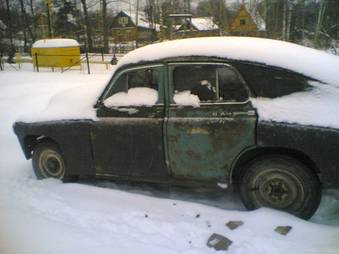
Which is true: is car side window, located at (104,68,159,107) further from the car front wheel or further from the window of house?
the window of house

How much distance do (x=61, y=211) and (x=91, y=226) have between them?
0.52 meters

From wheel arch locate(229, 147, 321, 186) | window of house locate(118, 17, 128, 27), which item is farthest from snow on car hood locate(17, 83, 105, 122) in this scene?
window of house locate(118, 17, 128, 27)

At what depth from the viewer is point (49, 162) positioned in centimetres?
540

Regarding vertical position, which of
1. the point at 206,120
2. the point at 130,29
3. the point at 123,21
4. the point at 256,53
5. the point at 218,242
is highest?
the point at 123,21

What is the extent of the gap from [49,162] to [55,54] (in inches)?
721

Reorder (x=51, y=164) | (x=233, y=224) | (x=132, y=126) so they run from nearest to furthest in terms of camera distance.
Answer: (x=233, y=224), (x=132, y=126), (x=51, y=164)

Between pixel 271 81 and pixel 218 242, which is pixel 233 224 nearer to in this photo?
pixel 218 242

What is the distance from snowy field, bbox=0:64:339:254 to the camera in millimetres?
3615

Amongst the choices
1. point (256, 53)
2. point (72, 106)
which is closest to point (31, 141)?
point (72, 106)

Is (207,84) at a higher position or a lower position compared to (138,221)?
higher

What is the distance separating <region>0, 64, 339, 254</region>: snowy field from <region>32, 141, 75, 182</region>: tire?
0.13m

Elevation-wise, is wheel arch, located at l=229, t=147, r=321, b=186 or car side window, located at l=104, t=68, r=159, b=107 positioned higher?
car side window, located at l=104, t=68, r=159, b=107

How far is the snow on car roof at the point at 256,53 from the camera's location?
13.4ft

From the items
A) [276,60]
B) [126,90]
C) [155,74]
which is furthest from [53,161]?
[276,60]
